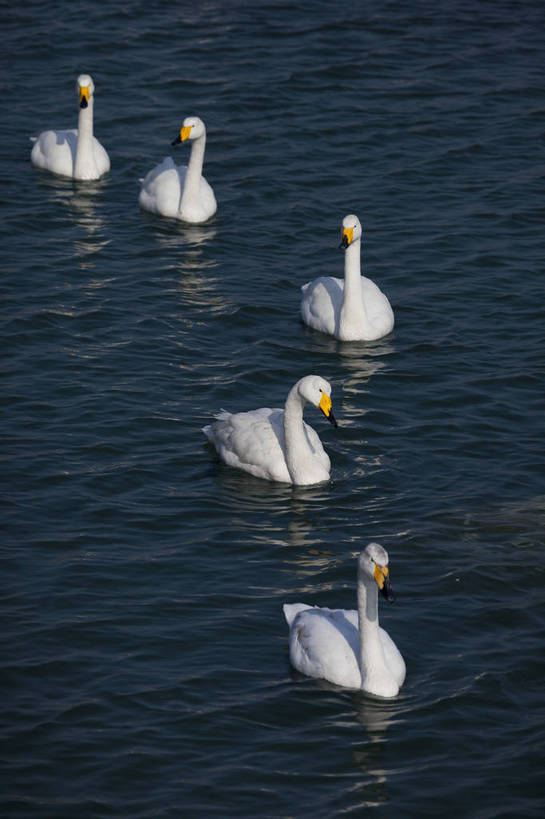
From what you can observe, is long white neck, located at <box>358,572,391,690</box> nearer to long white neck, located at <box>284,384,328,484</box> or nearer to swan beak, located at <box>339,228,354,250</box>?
long white neck, located at <box>284,384,328,484</box>

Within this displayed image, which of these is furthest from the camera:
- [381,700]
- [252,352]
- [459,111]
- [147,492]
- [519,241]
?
[459,111]

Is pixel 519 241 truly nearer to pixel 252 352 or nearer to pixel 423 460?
pixel 252 352

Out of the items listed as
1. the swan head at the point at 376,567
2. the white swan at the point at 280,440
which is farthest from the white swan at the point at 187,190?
the swan head at the point at 376,567

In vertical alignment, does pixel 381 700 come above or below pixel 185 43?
below

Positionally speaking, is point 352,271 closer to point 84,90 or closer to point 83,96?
point 83,96

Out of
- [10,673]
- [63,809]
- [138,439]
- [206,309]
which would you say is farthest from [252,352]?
[63,809]

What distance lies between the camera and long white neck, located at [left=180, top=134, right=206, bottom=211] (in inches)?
827

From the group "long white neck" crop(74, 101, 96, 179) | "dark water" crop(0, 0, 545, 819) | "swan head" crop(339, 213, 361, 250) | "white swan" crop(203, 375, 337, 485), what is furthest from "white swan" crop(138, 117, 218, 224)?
"white swan" crop(203, 375, 337, 485)

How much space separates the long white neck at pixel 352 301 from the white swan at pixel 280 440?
9.50 ft

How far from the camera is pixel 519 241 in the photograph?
20.4 metres

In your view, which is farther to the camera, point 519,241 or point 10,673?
point 519,241

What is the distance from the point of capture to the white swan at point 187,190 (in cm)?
2105

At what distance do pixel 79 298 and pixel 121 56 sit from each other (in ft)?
32.7

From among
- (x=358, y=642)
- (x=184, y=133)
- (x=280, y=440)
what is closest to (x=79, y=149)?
(x=184, y=133)
